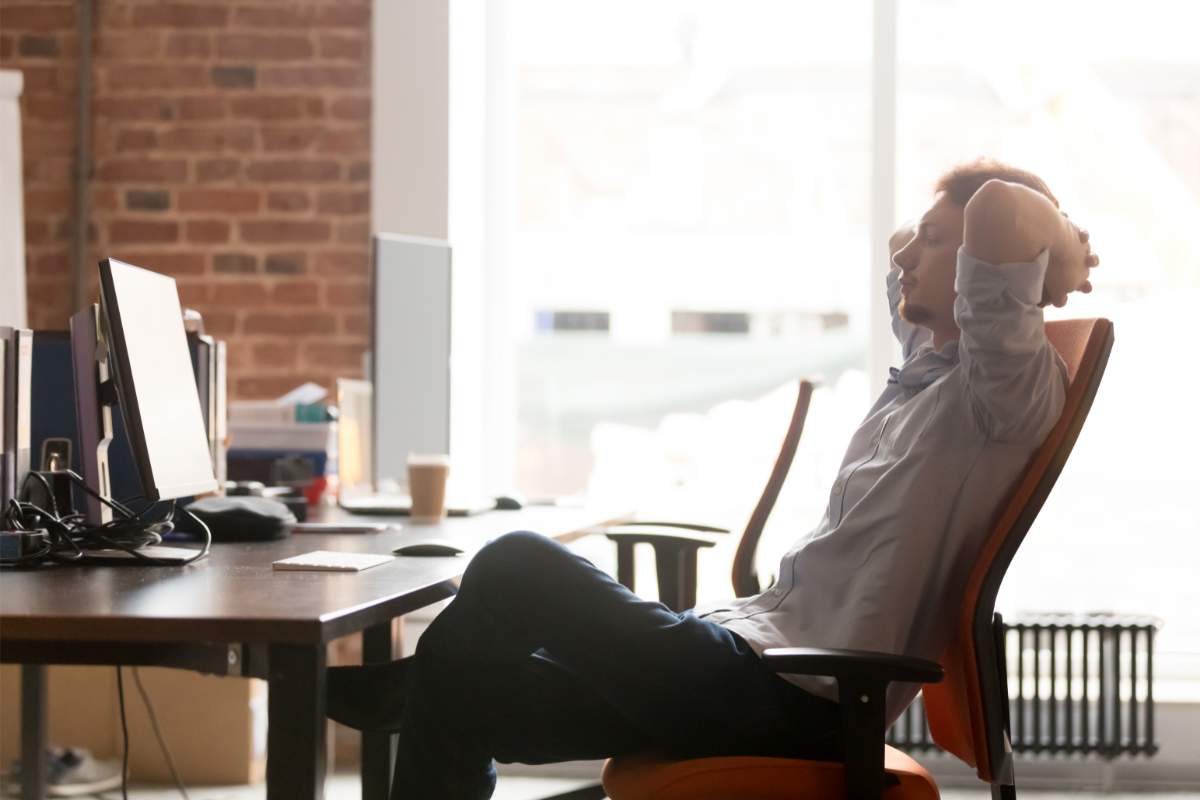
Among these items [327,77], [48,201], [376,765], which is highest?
[327,77]

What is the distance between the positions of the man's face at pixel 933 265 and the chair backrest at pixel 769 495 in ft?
1.56

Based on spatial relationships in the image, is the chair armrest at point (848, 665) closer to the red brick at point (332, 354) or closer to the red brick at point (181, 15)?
the red brick at point (332, 354)

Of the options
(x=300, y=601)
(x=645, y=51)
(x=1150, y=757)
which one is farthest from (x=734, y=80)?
(x=300, y=601)

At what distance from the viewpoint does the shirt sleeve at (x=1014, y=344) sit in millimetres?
1677

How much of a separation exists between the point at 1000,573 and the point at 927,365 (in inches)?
17.3

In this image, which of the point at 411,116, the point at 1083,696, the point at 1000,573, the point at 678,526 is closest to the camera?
the point at 1000,573

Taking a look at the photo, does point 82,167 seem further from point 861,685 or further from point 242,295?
point 861,685

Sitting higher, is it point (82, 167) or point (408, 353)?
point (82, 167)

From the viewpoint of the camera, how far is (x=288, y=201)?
12.2ft

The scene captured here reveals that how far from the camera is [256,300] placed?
3.74 m

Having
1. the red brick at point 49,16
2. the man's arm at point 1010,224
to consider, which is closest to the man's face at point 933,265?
the man's arm at point 1010,224

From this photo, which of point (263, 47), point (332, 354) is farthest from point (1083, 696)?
point (263, 47)

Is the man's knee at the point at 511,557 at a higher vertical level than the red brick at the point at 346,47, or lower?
lower

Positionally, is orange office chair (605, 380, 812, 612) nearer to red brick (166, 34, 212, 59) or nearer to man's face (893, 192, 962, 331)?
man's face (893, 192, 962, 331)
